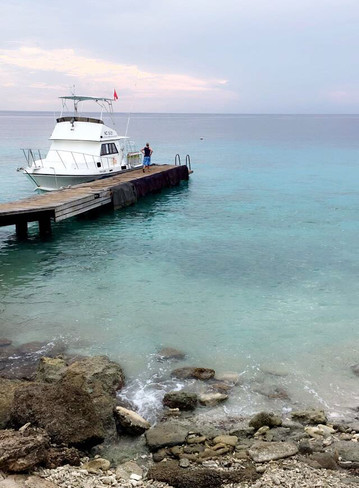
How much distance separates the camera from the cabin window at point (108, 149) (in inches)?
1190

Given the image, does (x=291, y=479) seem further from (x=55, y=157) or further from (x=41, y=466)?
(x=55, y=157)

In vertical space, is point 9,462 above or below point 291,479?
above

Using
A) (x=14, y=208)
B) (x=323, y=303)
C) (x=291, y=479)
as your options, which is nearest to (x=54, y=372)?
(x=291, y=479)

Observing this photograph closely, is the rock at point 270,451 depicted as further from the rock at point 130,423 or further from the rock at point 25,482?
the rock at point 25,482

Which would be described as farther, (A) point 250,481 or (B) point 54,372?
(B) point 54,372

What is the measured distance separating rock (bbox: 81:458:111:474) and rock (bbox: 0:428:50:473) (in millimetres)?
594

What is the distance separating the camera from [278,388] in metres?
9.59

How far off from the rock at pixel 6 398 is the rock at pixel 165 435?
2061 millimetres

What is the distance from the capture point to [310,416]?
8328mm

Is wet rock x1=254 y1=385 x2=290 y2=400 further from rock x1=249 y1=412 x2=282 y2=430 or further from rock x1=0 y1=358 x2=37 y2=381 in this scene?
rock x1=0 y1=358 x2=37 y2=381

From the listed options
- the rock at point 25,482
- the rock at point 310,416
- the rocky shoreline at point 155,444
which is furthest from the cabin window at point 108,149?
the rock at point 25,482

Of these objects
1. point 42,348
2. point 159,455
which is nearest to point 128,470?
point 159,455

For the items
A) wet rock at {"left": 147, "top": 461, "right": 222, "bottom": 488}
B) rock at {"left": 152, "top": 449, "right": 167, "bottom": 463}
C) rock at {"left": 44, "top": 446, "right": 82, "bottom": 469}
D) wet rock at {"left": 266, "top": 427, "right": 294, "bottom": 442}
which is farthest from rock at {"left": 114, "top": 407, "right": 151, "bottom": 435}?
wet rock at {"left": 266, "top": 427, "right": 294, "bottom": 442}

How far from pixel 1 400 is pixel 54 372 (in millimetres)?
1733
